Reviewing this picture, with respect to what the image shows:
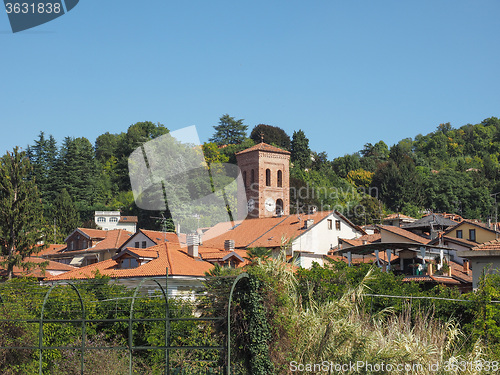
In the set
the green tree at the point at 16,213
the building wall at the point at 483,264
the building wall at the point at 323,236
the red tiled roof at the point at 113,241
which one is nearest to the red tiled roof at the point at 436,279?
the building wall at the point at 483,264

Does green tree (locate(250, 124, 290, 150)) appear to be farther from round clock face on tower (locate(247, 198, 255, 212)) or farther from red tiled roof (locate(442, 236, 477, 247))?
red tiled roof (locate(442, 236, 477, 247))

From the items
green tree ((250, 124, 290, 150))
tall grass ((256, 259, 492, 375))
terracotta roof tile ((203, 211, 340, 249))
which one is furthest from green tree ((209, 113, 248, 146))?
tall grass ((256, 259, 492, 375))

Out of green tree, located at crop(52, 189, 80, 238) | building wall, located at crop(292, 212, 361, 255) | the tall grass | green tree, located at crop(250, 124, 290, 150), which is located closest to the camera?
the tall grass

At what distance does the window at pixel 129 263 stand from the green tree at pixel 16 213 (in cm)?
768

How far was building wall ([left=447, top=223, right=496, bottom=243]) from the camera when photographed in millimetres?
37062

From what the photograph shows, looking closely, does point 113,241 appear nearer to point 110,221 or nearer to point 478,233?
point 110,221

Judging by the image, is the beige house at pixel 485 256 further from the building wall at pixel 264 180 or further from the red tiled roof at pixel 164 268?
the building wall at pixel 264 180

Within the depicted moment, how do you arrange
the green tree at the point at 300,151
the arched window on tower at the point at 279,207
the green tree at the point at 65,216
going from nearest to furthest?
the arched window on tower at the point at 279,207 → the green tree at the point at 65,216 → the green tree at the point at 300,151

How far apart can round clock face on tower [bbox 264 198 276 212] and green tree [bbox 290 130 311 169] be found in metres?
25.1

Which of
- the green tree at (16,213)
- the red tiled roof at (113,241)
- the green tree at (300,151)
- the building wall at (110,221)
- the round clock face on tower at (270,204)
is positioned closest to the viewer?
the green tree at (16,213)

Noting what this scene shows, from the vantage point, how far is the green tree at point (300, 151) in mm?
90312

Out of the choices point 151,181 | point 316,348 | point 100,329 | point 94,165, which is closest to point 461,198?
point 151,181

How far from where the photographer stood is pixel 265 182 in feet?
214

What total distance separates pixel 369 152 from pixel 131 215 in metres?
56.9
